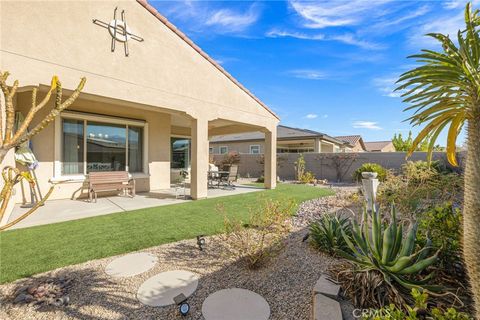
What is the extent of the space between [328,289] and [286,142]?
21.2 meters

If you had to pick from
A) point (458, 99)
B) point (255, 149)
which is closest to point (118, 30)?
point (458, 99)

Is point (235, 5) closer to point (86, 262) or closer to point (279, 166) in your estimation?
point (86, 262)

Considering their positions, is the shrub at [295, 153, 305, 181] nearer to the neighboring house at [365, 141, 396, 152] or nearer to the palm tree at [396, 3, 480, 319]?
the palm tree at [396, 3, 480, 319]

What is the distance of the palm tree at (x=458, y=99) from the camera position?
1621mm

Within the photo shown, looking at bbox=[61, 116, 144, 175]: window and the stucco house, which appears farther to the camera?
bbox=[61, 116, 144, 175]: window

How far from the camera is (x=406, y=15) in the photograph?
19.9ft

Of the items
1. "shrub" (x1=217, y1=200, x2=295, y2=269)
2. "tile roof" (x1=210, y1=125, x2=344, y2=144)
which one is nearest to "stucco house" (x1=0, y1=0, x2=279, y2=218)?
"shrub" (x1=217, y1=200, x2=295, y2=269)

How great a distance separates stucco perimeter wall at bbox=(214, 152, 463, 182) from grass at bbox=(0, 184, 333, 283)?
12458 millimetres

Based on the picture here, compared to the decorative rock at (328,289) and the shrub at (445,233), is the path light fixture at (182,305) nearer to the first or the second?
the decorative rock at (328,289)

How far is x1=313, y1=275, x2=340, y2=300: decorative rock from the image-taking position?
8.26ft

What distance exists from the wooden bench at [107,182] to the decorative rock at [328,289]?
25.9ft

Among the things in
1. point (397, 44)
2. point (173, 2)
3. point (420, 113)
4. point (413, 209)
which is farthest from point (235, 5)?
point (413, 209)

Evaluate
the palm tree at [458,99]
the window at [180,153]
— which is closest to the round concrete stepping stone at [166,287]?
the palm tree at [458,99]

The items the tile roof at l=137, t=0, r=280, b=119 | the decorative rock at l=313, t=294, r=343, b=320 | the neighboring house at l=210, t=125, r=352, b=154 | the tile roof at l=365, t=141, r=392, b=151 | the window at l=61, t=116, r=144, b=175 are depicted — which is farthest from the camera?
the tile roof at l=365, t=141, r=392, b=151
